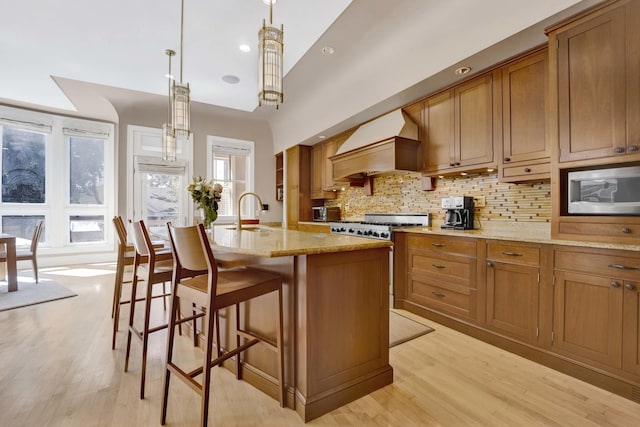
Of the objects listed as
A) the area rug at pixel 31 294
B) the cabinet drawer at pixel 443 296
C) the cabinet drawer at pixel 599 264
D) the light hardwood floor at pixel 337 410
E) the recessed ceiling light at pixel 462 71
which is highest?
the recessed ceiling light at pixel 462 71

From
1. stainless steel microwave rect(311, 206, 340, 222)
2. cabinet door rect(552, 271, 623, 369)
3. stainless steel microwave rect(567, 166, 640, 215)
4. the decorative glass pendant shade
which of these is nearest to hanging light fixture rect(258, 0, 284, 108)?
the decorative glass pendant shade

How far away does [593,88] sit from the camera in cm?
188

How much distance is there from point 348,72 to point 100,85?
3780 mm

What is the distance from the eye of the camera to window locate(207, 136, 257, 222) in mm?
6102

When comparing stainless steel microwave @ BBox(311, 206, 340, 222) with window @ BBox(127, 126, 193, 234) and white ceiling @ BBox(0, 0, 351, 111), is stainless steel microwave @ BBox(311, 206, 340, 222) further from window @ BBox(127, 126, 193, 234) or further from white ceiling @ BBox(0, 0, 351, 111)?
window @ BBox(127, 126, 193, 234)

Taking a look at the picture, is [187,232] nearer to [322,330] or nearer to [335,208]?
[322,330]

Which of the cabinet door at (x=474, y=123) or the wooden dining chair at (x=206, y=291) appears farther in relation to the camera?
the cabinet door at (x=474, y=123)

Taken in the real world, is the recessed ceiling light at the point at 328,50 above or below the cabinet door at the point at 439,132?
above

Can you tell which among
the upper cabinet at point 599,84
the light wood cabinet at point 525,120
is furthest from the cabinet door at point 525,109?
the upper cabinet at point 599,84

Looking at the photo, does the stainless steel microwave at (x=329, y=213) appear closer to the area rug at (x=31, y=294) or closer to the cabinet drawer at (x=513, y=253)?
the cabinet drawer at (x=513, y=253)

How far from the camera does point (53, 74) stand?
12.9 ft

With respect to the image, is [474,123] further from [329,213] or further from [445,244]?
[329,213]

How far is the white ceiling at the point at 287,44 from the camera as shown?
7.99 feet

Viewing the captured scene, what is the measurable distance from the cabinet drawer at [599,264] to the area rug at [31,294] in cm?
520
